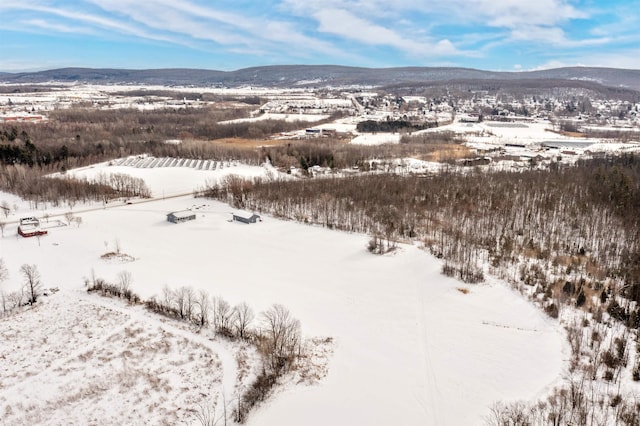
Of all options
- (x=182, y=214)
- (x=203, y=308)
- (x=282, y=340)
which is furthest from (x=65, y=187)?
(x=282, y=340)

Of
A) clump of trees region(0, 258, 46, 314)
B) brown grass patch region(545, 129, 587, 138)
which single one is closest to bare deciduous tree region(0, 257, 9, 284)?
clump of trees region(0, 258, 46, 314)

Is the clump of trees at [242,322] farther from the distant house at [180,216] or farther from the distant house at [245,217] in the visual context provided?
the distant house at [245,217]

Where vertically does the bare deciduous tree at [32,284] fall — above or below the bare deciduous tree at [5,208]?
below

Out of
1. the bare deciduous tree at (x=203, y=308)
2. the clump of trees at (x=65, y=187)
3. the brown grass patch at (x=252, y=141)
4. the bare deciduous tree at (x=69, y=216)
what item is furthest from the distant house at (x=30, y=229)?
the brown grass patch at (x=252, y=141)

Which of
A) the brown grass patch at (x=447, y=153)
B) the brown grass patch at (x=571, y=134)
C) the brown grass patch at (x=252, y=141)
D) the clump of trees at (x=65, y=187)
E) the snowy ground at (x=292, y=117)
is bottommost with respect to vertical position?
the clump of trees at (x=65, y=187)

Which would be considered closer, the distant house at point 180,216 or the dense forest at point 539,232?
the dense forest at point 539,232

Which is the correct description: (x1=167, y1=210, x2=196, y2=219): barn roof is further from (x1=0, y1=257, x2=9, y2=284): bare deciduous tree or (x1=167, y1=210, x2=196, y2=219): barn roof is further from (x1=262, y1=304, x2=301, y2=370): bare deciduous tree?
(x1=262, y1=304, x2=301, y2=370): bare deciduous tree
